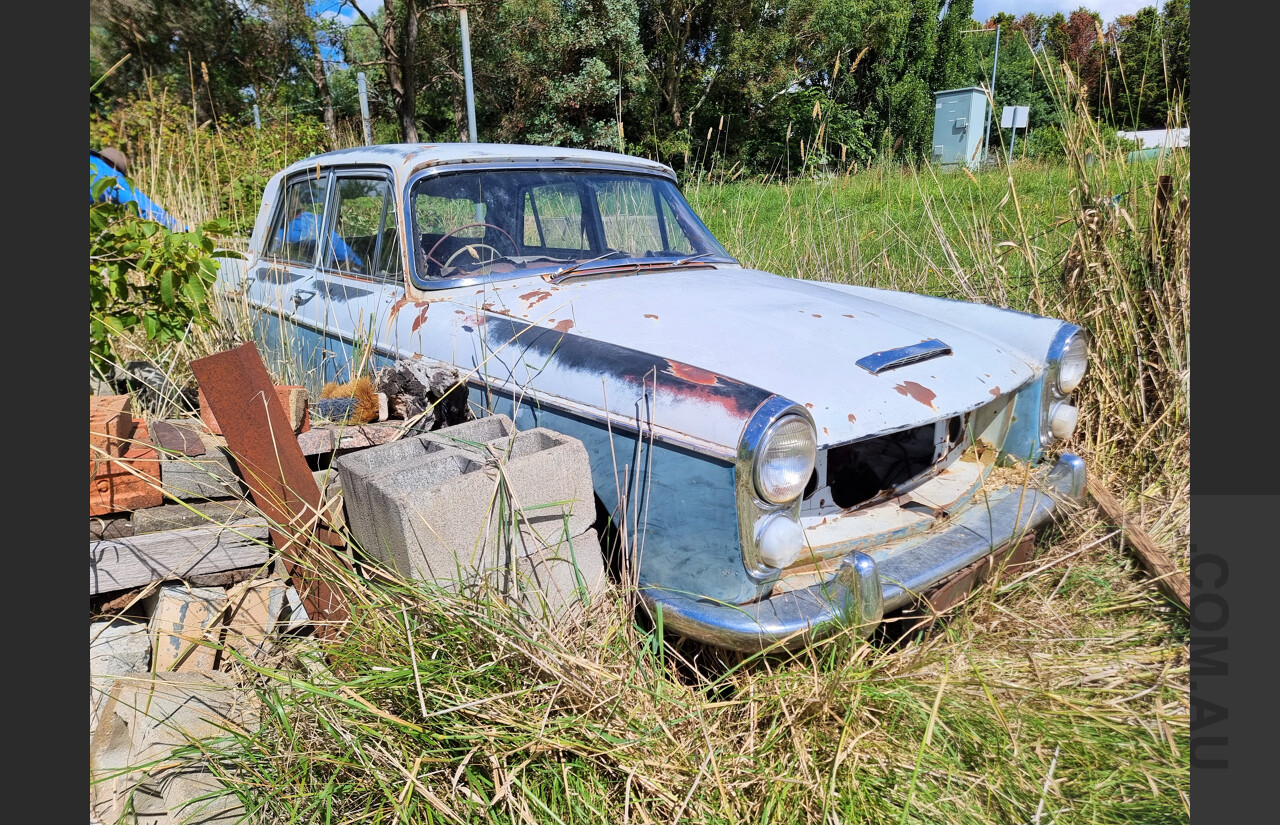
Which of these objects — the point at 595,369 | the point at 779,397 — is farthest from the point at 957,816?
the point at 595,369

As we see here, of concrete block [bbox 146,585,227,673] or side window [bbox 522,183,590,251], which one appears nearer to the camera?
concrete block [bbox 146,585,227,673]

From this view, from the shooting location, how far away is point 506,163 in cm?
310

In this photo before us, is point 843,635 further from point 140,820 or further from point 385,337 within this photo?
point 385,337

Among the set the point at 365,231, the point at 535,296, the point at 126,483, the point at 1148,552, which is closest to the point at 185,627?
the point at 126,483

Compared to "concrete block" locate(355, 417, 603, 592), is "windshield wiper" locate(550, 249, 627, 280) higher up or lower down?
higher up

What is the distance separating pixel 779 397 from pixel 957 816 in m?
0.95

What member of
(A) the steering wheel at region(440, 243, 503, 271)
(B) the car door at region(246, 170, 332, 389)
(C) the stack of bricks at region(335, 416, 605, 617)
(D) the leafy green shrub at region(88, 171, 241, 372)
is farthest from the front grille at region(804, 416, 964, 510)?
(D) the leafy green shrub at region(88, 171, 241, 372)

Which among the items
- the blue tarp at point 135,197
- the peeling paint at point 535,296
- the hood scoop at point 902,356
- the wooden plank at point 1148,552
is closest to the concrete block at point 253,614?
the peeling paint at point 535,296

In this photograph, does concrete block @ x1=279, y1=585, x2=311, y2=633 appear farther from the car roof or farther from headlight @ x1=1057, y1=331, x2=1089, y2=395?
headlight @ x1=1057, y1=331, x2=1089, y2=395

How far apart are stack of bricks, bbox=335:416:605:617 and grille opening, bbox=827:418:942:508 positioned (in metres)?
0.80

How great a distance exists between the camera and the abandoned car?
1.86m

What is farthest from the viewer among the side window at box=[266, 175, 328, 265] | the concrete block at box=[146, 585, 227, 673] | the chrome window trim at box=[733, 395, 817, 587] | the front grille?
the side window at box=[266, 175, 328, 265]

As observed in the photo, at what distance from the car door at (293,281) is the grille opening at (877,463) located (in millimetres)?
2159

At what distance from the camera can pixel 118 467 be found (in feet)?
7.29
